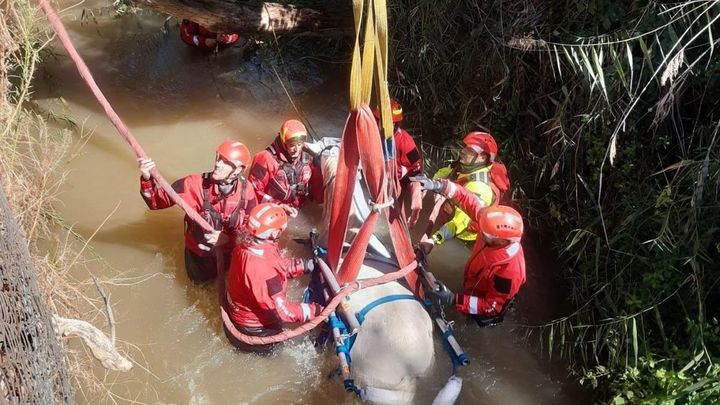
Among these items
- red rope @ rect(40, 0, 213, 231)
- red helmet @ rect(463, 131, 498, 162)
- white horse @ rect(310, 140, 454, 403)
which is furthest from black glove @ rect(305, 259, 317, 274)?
red helmet @ rect(463, 131, 498, 162)

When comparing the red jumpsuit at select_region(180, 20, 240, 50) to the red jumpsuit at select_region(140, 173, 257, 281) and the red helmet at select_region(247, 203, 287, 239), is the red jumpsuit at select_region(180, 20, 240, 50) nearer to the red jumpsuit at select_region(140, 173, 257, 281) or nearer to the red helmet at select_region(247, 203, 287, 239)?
the red jumpsuit at select_region(140, 173, 257, 281)

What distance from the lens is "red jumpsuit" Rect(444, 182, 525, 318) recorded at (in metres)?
4.27

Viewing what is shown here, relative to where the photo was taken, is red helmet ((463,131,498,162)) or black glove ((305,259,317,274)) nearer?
black glove ((305,259,317,274))

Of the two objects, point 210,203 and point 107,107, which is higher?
point 107,107

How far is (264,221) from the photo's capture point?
4031 mm

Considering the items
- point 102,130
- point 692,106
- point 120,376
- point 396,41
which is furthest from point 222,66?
point 692,106

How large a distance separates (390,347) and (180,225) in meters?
2.85

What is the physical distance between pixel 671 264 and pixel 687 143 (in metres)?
0.98

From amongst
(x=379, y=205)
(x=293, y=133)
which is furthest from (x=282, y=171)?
(x=379, y=205)

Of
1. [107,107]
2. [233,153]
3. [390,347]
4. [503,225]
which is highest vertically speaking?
[107,107]

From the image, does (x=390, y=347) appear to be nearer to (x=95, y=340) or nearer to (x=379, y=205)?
(x=379, y=205)

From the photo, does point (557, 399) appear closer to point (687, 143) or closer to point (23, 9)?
point (687, 143)

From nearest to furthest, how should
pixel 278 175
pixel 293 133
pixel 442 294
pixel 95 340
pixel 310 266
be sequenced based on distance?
pixel 95 340, pixel 442 294, pixel 310 266, pixel 293 133, pixel 278 175

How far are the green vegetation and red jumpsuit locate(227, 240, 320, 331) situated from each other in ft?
6.75
